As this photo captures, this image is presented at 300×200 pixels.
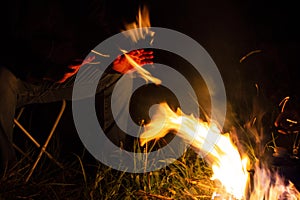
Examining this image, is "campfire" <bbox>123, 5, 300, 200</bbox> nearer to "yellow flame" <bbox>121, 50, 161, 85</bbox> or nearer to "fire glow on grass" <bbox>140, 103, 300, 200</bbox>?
"fire glow on grass" <bbox>140, 103, 300, 200</bbox>

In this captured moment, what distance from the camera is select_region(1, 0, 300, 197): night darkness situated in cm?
453

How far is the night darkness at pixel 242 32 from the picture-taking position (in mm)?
4526

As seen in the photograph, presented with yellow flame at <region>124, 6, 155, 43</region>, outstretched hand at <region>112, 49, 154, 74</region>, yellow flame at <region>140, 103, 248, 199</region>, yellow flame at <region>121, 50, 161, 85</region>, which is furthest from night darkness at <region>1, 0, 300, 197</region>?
yellow flame at <region>140, 103, 248, 199</region>

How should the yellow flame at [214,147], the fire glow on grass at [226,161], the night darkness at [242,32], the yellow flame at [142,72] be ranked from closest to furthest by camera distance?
the fire glow on grass at [226,161] → the yellow flame at [214,147] → the yellow flame at [142,72] → the night darkness at [242,32]

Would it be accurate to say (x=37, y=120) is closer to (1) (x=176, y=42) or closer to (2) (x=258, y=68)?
(1) (x=176, y=42)

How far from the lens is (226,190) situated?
8.67 ft

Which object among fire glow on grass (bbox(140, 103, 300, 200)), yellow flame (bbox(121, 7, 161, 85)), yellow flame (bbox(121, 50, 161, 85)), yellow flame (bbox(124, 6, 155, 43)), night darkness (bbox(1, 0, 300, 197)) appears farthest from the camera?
night darkness (bbox(1, 0, 300, 197))

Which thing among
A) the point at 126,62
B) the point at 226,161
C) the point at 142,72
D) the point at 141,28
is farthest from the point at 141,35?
the point at 226,161

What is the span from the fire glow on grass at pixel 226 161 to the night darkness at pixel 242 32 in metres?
1.60

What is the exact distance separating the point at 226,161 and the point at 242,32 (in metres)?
2.27

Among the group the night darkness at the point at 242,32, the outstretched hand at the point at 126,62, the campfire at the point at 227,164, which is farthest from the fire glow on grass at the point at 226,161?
the night darkness at the point at 242,32

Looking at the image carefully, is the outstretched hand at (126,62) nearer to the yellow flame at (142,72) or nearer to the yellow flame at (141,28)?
the yellow flame at (142,72)

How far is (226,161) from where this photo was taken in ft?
8.86

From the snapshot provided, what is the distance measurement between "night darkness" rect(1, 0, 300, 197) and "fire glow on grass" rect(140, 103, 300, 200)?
1.60 m
